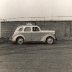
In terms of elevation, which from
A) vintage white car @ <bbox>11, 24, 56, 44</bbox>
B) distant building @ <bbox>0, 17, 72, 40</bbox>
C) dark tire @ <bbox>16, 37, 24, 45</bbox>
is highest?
distant building @ <bbox>0, 17, 72, 40</bbox>

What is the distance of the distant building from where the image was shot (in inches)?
1030

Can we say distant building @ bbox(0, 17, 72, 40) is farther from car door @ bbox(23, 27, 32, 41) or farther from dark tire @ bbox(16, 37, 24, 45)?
dark tire @ bbox(16, 37, 24, 45)

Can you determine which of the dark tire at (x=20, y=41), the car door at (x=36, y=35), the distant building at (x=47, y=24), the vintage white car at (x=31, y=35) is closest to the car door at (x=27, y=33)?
the vintage white car at (x=31, y=35)

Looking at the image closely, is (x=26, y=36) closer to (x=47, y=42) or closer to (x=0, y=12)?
(x=47, y=42)

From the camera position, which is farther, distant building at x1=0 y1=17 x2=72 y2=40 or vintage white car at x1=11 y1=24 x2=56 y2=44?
distant building at x1=0 y1=17 x2=72 y2=40

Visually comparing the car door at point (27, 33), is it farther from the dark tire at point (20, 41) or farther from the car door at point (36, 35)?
the dark tire at point (20, 41)

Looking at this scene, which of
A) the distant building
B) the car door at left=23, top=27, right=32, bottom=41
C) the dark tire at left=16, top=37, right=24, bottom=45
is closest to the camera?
the dark tire at left=16, top=37, right=24, bottom=45

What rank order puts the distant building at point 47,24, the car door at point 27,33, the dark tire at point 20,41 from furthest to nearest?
the distant building at point 47,24, the car door at point 27,33, the dark tire at point 20,41

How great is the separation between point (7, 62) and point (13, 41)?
9.78 meters

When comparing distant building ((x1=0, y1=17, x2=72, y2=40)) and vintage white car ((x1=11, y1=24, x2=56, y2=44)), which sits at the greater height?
distant building ((x1=0, y1=17, x2=72, y2=40))

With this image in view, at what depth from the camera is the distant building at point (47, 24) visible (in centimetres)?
2617

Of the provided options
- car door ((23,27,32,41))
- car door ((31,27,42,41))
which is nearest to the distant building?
car door ((23,27,32,41))

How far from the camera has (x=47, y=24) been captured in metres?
26.5

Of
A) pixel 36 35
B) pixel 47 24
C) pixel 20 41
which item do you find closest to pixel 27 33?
pixel 36 35
